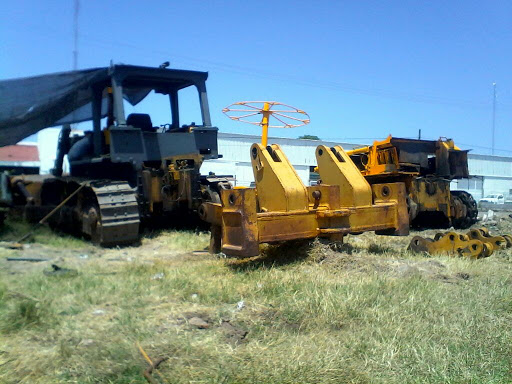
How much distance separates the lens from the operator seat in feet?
33.3

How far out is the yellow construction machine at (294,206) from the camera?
233 inches

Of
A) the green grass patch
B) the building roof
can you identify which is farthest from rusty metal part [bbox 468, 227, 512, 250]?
the building roof

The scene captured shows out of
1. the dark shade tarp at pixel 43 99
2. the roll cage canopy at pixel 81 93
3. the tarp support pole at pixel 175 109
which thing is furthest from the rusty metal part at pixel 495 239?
the dark shade tarp at pixel 43 99

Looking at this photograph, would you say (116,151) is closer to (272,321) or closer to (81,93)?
(81,93)

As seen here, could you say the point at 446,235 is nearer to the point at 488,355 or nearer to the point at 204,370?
the point at 488,355

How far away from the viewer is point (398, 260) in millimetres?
6363

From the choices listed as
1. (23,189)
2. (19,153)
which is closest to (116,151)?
(23,189)

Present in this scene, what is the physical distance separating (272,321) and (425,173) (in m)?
10.4

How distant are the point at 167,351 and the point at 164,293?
4.85ft

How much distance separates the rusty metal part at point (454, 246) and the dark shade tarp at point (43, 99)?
608cm

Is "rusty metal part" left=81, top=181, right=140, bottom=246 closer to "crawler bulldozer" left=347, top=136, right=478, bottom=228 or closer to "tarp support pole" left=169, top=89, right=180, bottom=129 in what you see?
"tarp support pole" left=169, top=89, right=180, bottom=129

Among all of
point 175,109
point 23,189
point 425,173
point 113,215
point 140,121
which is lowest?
point 113,215

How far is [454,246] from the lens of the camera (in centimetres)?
692

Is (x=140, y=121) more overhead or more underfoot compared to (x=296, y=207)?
more overhead
